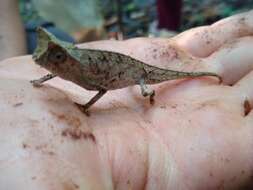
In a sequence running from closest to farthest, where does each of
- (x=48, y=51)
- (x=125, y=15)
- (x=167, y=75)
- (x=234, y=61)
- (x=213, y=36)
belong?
1. (x=48, y=51)
2. (x=167, y=75)
3. (x=234, y=61)
4. (x=213, y=36)
5. (x=125, y=15)

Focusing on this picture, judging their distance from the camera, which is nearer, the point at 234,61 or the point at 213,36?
the point at 234,61

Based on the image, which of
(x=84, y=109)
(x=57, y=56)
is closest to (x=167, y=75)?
(x=84, y=109)

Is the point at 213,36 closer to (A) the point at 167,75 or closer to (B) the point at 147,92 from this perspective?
(A) the point at 167,75

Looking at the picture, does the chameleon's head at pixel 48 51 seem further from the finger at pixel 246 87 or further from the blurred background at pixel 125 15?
the blurred background at pixel 125 15

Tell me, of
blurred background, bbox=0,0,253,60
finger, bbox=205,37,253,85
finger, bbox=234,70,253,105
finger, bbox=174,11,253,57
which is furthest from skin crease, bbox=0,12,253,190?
blurred background, bbox=0,0,253,60

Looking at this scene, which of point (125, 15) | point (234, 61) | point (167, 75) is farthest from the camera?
point (125, 15)

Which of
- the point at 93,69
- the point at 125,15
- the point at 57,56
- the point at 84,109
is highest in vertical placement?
the point at 57,56

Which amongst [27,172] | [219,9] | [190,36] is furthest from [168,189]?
[219,9]

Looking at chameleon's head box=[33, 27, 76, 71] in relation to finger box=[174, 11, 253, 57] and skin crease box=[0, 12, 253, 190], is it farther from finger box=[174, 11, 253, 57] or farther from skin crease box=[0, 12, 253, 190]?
finger box=[174, 11, 253, 57]
